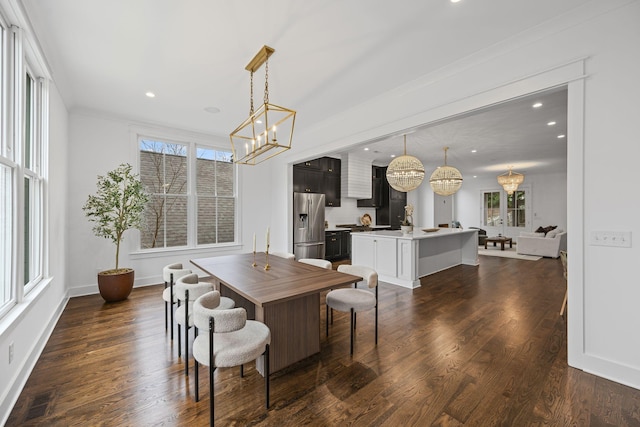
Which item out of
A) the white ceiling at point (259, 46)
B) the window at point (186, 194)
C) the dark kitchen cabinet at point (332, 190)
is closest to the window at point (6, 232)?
the white ceiling at point (259, 46)

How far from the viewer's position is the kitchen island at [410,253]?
15.6 ft

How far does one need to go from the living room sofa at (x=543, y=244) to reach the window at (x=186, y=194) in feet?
27.7

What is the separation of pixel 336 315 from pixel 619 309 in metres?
2.58

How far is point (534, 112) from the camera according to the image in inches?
166

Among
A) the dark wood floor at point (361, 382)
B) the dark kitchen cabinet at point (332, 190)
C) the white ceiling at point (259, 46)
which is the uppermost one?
the white ceiling at point (259, 46)

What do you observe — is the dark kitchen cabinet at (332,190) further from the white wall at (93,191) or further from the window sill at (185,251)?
the white wall at (93,191)

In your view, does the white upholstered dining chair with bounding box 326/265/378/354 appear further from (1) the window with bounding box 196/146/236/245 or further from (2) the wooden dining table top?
(1) the window with bounding box 196/146/236/245

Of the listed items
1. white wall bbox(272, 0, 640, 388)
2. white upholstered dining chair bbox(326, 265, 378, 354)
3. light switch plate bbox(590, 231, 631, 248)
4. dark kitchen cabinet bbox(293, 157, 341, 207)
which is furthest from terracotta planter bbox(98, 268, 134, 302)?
light switch plate bbox(590, 231, 631, 248)

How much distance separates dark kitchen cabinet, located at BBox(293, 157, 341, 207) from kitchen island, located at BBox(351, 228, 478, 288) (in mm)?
1832

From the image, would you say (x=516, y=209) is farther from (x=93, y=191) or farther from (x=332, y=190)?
(x=93, y=191)

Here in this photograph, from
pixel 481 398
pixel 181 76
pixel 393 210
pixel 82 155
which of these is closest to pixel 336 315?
pixel 481 398

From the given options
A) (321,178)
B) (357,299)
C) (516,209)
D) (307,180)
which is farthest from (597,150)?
(516,209)

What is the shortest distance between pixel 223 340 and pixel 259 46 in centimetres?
263

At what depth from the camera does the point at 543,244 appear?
310 inches
